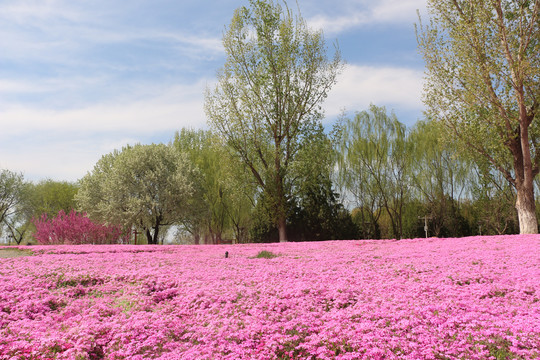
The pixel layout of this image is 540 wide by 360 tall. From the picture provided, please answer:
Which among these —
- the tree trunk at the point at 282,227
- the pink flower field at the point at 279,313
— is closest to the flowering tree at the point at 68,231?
the tree trunk at the point at 282,227

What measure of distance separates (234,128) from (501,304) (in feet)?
87.8

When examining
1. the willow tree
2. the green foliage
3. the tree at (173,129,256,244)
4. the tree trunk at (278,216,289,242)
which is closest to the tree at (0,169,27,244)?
the green foliage

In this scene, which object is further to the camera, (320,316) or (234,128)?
(234,128)

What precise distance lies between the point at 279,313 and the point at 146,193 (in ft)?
101

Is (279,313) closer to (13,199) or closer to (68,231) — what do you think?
(68,231)

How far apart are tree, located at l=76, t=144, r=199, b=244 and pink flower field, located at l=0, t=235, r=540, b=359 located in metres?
24.9

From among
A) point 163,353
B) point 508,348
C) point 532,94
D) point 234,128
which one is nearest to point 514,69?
point 532,94

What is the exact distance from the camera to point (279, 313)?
234 inches

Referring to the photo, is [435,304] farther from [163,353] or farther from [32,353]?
[32,353]

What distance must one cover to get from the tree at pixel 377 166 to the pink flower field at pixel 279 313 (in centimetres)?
3071

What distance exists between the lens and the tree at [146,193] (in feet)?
112

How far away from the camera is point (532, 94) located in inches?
873

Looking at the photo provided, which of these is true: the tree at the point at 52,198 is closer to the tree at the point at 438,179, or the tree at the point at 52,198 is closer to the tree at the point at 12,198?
the tree at the point at 12,198

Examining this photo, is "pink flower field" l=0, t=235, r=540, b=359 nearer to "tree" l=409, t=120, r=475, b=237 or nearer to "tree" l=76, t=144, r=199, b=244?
"tree" l=76, t=144, r=199, b=244
